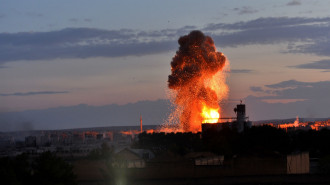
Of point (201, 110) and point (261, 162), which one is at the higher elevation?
point (201, 110)

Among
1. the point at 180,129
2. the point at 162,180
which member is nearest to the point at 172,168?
the point at 162,180

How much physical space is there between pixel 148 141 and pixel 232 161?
6428cm

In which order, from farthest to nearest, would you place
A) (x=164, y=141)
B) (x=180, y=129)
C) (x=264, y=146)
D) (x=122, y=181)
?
1. (x=180, y=129)
2. (x=164, y=141)
3. (x=264, y=146)
4. (x=122, y=181)

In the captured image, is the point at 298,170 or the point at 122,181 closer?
the point at 122,181

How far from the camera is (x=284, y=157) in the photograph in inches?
2512

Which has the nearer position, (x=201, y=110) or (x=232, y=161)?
(x=232, y=161)

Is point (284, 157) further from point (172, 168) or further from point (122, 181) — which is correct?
point (122, 181)

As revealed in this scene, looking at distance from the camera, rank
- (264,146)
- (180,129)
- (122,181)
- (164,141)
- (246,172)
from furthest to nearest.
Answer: (180,129), (164,141), (264,146), (246,172), (122,181)

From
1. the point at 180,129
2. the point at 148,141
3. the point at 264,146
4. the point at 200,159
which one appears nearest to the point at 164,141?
the point at 148,141

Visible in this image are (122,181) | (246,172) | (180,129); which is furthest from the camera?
(180,129)

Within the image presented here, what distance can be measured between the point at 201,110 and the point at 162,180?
66.9 m

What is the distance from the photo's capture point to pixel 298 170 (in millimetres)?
65125

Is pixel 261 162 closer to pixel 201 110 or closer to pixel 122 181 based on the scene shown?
pixel 122 181

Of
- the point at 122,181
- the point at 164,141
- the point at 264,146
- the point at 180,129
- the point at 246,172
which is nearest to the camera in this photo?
the point at 122,181
